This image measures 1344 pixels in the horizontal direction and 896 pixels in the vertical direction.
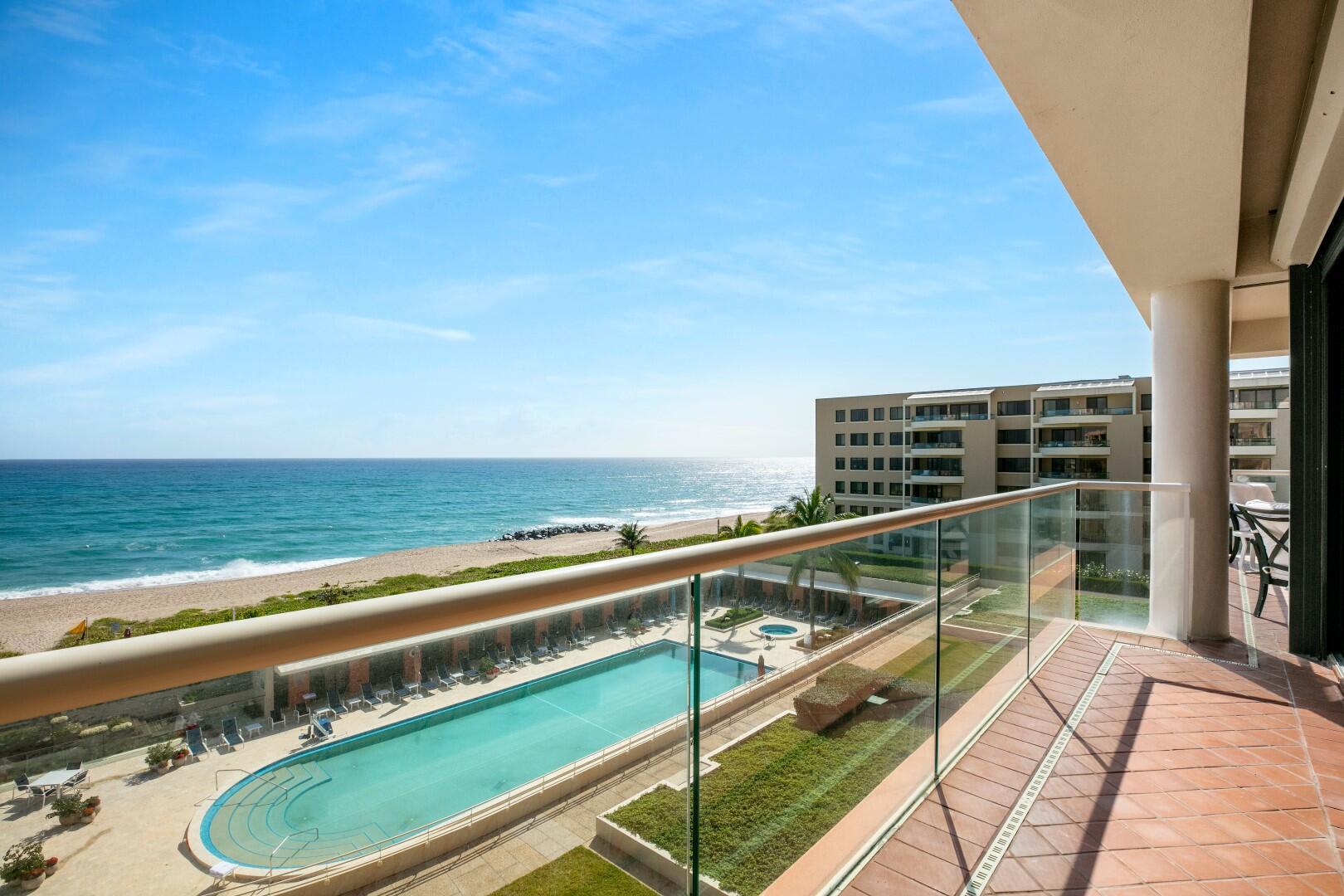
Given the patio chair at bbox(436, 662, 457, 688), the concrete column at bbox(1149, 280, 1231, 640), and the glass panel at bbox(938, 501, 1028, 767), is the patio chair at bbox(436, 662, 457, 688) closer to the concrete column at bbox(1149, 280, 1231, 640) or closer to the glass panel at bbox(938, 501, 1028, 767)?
the glass panel at bbox(938, 501, 1028, 767)

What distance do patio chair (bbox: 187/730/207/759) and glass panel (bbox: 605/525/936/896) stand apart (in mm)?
631

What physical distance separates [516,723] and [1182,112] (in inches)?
118

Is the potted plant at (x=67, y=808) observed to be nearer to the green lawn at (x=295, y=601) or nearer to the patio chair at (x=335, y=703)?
the patio chair at (x=335, y=703)

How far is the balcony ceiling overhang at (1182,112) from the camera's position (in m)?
1.92

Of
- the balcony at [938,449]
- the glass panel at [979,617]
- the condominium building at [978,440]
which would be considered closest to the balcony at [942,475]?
the condominium building at [978,440]

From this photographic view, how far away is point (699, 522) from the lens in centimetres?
4566

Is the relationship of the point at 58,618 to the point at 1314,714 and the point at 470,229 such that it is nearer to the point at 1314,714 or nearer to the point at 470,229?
the point at 470,229

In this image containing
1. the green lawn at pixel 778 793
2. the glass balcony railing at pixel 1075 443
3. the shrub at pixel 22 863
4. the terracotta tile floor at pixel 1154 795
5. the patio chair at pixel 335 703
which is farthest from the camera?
the glass balcony railing at pixel 1075 443

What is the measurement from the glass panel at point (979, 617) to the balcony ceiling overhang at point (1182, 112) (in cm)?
157

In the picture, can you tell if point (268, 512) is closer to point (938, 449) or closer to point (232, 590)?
point (232, 590)

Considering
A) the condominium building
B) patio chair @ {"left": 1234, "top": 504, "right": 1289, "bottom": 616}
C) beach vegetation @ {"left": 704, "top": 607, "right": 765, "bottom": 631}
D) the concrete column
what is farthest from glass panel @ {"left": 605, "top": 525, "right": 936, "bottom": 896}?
the condominium building

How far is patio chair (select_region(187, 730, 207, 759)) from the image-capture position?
2.16 feet

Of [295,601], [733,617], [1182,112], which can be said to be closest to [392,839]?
[733,617]

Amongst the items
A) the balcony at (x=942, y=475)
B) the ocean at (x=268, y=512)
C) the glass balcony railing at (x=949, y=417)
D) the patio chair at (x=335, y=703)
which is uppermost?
the glass balcony railing at (x=949, y=417)
